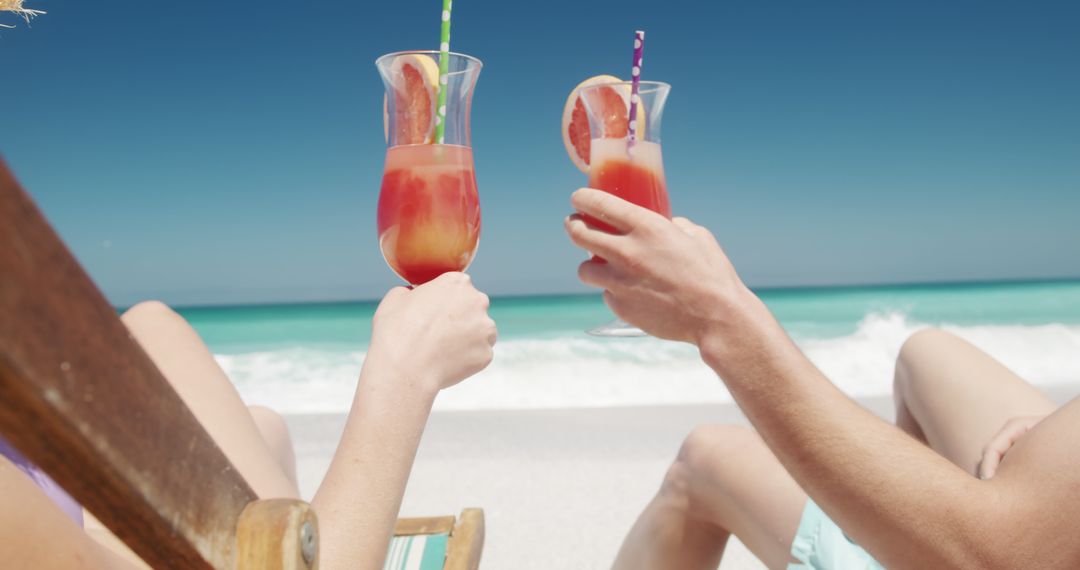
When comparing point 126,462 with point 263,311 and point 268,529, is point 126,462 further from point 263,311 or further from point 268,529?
point 263,311

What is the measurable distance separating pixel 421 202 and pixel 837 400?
32.2 inches

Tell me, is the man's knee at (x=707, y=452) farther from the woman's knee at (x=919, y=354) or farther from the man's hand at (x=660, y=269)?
the man's hand at (x=660, y=269)

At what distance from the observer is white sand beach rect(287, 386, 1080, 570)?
3498 millimetres

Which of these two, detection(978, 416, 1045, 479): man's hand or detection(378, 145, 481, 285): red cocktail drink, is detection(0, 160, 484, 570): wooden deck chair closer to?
detection(378, 145, 481, 285): red cocktail drink

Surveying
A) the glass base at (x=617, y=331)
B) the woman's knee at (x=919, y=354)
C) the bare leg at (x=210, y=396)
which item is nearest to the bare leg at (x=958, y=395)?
the woman's knee at (x=919, y=354)

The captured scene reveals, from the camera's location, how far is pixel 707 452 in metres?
1.99

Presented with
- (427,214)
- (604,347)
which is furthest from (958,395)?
(604,347)

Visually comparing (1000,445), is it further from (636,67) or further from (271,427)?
(271,427)

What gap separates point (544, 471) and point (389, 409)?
11.7ft

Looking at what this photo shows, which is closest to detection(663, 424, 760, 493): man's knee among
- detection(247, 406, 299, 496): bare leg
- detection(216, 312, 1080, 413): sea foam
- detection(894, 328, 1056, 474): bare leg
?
detection(894, 328, 1056, 474): bare leg

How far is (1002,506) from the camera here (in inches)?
46.8

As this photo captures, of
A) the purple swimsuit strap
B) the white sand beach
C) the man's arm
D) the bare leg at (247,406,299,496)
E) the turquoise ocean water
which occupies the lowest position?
the turquoise ocean water

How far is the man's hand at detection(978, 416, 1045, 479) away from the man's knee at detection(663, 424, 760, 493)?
19.0 inches

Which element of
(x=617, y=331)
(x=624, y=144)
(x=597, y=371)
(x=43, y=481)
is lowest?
(x=597, y=371)
